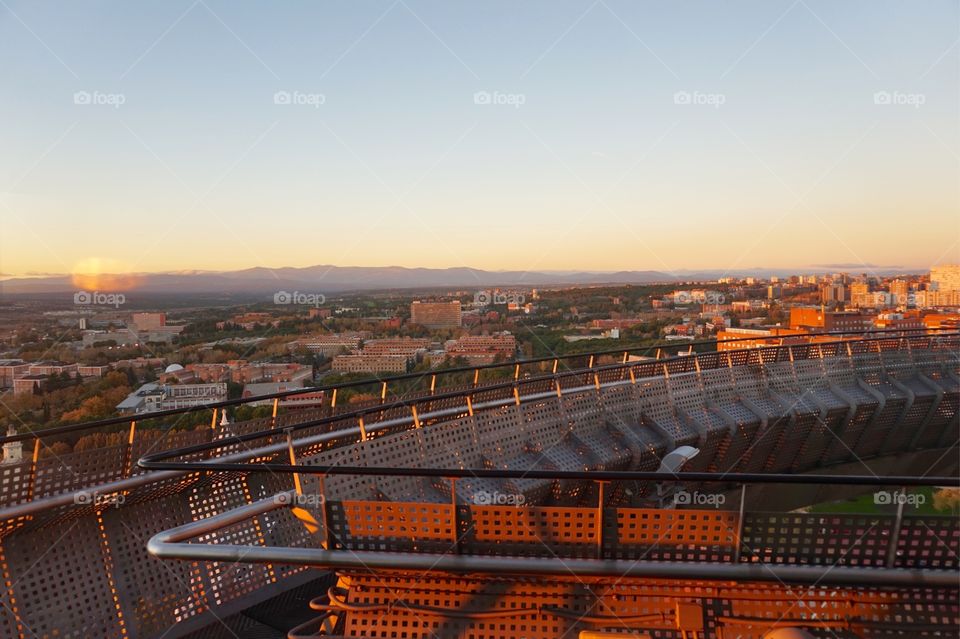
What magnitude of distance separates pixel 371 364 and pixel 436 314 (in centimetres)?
469

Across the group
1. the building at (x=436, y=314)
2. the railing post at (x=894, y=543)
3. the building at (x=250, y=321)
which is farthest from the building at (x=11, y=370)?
the railing post at (x=894, y=543)

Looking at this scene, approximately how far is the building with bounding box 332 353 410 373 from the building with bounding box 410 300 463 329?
3.21 meters

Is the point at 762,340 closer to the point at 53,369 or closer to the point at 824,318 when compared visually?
the point at 53,369

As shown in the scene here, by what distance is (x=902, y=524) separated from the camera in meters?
2.12

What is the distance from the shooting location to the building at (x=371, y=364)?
17.0 meters

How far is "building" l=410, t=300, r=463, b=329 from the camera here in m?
20.8

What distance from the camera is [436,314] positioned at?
2167 cm

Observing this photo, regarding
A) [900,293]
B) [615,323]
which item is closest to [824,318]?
[900,293]

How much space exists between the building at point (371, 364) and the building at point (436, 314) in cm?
321

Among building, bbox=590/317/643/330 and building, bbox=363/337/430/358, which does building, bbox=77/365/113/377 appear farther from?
building, bbox=590/317/643/330

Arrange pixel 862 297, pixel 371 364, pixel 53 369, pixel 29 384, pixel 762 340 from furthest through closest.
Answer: pixel 862 297 → pixel 371 364 → pixel 53 369 → pixel 29 384 → pixel 762 340

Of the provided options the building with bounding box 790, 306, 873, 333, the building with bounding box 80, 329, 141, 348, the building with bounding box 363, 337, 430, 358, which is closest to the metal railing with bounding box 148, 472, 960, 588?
the building with bounding box 80, 329, 141, 348

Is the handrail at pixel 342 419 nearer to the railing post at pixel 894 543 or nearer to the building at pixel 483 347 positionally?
the railing post at pixel 894 543

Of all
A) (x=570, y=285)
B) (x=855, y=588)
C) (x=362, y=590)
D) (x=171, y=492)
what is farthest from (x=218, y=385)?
(x=570, y=285)
